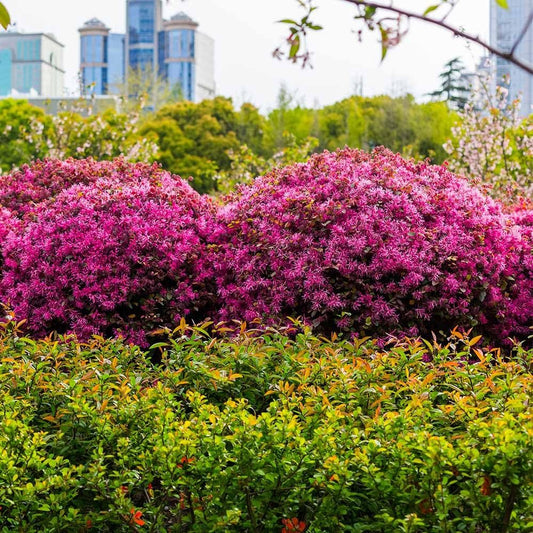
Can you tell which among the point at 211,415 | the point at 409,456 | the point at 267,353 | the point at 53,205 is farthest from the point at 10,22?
the point at 53,205

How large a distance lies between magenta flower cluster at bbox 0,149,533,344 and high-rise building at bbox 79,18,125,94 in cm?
12360

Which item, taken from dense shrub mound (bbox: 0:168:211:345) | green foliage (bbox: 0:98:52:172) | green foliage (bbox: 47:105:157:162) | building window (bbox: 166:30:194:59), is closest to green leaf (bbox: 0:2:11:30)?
dense shrub mound (bbox: 0:168:211:345)

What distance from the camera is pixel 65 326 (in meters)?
5.31

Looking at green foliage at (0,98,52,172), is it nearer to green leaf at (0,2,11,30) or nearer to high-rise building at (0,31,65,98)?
green leaf at (0,2,11,30)

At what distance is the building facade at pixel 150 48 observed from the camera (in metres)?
123

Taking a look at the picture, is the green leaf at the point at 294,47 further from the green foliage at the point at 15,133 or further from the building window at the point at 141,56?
the building window at the point at 141,56

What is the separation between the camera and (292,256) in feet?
15.9

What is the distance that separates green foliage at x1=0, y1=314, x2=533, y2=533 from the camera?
7.86ft

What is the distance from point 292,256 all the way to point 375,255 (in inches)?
19.5

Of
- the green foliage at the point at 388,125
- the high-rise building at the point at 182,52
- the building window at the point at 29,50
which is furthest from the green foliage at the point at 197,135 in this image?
the high-rise building at the point at 182,52

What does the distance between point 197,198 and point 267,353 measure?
2.62m

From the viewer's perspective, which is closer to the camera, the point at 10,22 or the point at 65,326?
the point at 10,22

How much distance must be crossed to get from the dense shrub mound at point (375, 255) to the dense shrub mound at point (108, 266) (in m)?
0.30

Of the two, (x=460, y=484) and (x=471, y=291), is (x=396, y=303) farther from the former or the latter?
(x=460, y=484)
